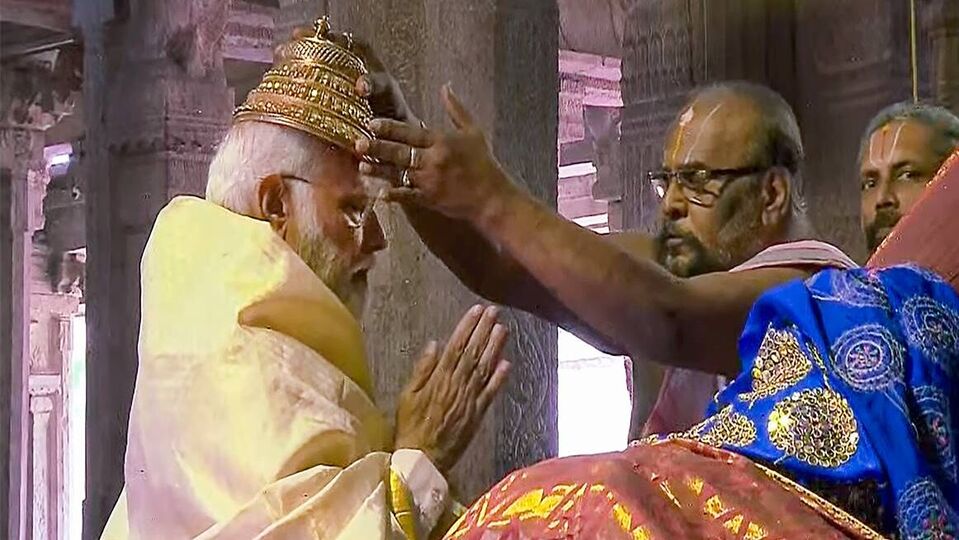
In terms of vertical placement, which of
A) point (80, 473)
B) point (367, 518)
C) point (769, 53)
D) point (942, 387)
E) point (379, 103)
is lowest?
point (80, 473)

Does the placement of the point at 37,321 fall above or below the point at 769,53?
below

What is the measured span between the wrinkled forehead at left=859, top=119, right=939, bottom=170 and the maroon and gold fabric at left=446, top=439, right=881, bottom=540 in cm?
217

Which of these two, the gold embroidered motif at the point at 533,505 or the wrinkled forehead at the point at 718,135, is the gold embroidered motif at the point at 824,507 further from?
the wrinkled forehead at the point at 718,135

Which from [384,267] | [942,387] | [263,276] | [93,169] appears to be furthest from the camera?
[93,169]

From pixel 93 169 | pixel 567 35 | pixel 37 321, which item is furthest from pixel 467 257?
pixel 37 321

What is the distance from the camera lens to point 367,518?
2473mm

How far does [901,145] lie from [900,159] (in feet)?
0.09

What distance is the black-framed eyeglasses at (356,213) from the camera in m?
2.75

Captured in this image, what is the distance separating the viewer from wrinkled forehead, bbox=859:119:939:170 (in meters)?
3.39

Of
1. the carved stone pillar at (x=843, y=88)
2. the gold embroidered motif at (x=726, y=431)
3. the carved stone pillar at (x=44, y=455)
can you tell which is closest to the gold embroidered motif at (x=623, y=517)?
the gold embroidered motif at (x=726, y=431)

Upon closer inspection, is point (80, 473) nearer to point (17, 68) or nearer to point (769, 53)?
point (17, 68)

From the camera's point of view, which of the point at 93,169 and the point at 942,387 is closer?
the point at 942,387

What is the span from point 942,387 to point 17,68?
9.33 meters

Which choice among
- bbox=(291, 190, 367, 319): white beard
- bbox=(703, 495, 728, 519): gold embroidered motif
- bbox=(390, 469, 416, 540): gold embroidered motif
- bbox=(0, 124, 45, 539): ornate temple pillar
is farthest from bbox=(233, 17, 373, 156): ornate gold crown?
bbox=(0, 124, 45, 539): ornate temple pillar
